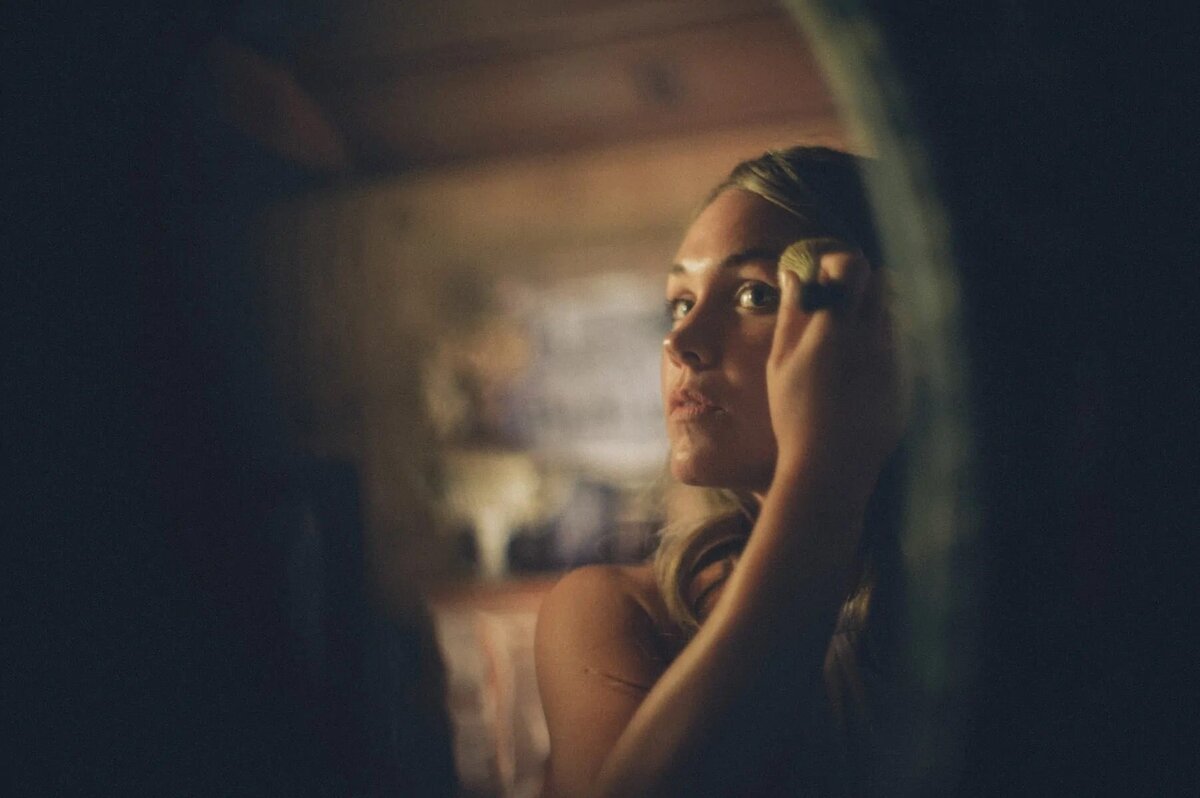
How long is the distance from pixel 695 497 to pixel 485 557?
15cm

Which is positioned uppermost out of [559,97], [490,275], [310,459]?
[559,97]

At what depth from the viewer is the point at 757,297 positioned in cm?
40

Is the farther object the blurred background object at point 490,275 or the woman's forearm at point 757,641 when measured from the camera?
the blurred background object at point 490,275

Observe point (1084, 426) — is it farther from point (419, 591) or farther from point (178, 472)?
point (178, 472)

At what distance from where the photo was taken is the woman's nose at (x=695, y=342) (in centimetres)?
40

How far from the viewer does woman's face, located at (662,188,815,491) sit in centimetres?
40

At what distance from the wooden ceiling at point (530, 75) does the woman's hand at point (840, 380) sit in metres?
0.14

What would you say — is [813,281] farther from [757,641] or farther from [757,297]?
[757,641]

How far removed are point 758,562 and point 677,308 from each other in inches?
5.9

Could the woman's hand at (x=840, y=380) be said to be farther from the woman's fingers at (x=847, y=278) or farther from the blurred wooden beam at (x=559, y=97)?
the blurred wooden beam at (x=559, y=97)

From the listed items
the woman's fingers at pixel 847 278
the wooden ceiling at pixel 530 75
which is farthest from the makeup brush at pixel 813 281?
the wooden ceiling at pixel 530 75

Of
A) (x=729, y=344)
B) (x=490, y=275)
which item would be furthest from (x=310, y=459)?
(x=729, y=344)

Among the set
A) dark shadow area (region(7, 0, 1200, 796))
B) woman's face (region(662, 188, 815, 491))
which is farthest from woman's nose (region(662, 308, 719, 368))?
dark shadow area (region(7, 0, 1200, 796))

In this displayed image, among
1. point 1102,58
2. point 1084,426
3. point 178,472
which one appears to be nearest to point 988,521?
point 1084,426
